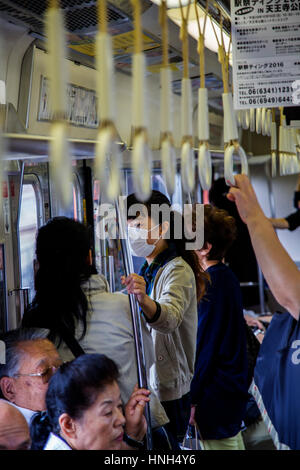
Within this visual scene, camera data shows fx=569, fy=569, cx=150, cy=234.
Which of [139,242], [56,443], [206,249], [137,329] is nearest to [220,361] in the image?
[206,249]

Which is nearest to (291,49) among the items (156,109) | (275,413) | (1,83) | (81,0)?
(81,0)

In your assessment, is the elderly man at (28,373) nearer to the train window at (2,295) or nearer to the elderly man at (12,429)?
the elderly man at (12,429)

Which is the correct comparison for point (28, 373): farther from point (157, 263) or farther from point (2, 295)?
point (157, 263)

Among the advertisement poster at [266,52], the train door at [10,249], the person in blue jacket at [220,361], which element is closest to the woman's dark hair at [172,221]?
the person in blue jacket at [220,361]

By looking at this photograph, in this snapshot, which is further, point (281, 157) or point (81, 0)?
point (281, 157)

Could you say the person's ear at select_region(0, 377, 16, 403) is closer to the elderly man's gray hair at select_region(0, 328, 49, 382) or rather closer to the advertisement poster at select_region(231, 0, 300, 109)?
the elderly man's gray hair at select_region(0, 328, 49, 382)

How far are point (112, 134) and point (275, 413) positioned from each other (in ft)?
3.83

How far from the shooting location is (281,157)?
350 cm

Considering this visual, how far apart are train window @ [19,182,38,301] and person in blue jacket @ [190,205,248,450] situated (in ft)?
3.65

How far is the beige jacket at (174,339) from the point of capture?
97.8 inches

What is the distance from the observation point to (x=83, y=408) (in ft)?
5.37

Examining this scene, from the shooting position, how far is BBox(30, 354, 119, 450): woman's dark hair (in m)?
1.65

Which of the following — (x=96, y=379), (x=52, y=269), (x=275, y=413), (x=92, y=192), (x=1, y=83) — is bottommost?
(x=275, y=413)
